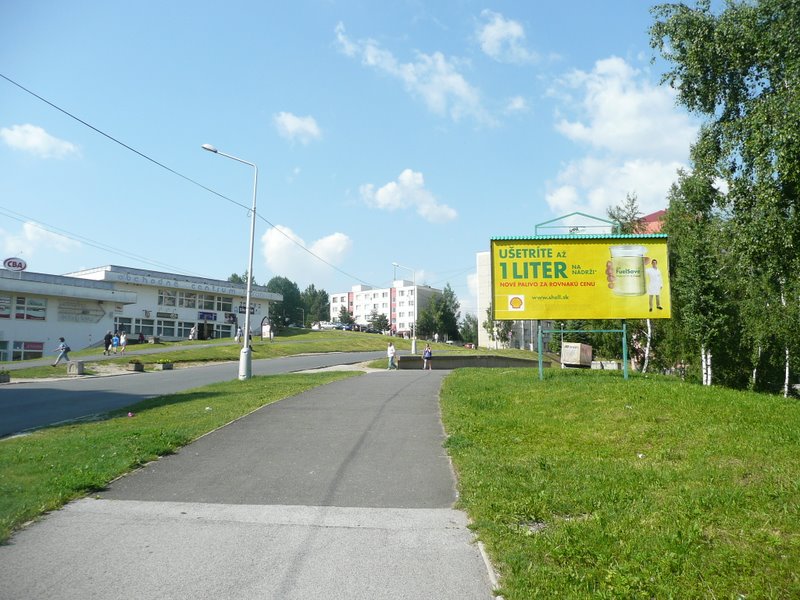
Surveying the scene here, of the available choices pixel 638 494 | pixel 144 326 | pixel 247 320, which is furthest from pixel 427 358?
pixel 144 326

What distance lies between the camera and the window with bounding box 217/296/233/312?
243 ft

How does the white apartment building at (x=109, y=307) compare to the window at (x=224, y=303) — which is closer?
the white apartment building at (x=109, y=307)

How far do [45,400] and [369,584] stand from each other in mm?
16010

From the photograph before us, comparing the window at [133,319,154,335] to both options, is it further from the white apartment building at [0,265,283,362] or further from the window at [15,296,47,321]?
the window at [15,296,47,321]

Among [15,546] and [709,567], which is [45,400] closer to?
[15,546]

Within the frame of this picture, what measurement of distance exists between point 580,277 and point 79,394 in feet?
50.5

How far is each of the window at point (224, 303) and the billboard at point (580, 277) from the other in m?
62.2

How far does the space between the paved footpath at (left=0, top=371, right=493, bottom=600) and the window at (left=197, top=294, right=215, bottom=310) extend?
65.7 metres

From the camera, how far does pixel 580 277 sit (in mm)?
17000

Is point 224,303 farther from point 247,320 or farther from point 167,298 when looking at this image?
point 247,320

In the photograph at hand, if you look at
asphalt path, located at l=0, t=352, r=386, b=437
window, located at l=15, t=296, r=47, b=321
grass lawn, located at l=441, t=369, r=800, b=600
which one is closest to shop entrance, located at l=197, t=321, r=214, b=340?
window, located at l=15, t=296, r=47, b=321

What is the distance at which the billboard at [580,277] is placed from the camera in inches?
663

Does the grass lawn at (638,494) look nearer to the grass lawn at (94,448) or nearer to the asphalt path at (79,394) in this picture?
the grass lawn at (94,448)

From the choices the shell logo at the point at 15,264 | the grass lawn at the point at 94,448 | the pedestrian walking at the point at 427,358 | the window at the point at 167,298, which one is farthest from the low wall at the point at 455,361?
the window at the point at 167,298
